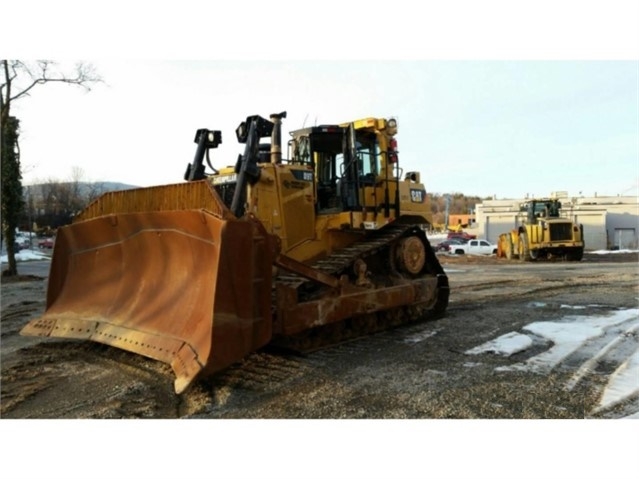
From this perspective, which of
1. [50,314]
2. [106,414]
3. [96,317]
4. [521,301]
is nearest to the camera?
[106,414]

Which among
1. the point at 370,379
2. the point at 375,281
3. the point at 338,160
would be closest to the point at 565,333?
the point at 375,281

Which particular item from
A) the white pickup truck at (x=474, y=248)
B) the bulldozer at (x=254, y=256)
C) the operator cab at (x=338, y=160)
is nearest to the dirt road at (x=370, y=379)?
the bulldozer at (x=254, y=256)

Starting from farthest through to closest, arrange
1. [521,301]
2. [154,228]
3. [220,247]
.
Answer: [521,301] < [154,228] < [220,247]

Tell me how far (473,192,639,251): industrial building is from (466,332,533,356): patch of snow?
3729cm

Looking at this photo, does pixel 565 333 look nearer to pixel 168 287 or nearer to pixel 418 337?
pixel 418 337

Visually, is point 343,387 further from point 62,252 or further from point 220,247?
point 62,252

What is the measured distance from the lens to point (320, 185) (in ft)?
25.1

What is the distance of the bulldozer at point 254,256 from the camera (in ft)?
15.6

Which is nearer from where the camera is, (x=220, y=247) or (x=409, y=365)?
(x=220, y=247)

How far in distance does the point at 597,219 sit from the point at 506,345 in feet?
141

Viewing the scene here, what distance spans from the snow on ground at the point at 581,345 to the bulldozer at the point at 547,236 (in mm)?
16359

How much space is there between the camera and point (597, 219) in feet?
144

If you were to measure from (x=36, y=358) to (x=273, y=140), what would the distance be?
378cm

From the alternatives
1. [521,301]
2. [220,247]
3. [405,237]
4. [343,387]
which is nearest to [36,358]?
[220,247]
